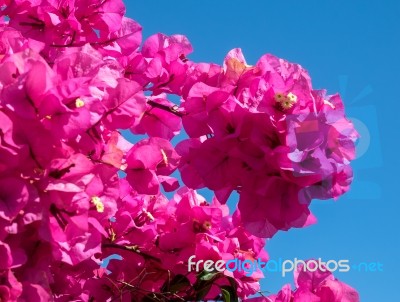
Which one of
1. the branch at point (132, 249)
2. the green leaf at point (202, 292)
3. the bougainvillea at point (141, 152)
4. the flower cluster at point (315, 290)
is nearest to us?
the bougainvillea at point (141, 152)

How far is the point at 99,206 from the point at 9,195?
28 centimetres

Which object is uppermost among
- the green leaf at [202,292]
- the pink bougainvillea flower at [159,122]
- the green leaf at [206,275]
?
the pink bougainvillea flower at [159,122]

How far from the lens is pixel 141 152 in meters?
2.07

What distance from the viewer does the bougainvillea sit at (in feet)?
5.04

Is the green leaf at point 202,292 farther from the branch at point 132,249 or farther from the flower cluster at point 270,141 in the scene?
the flower cluster at point 270,141

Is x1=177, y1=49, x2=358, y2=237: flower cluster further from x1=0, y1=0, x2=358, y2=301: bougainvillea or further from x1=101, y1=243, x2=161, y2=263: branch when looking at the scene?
x1=101, y1=243, x2=161, y2=263: branch

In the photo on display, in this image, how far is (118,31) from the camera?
7.81 feet

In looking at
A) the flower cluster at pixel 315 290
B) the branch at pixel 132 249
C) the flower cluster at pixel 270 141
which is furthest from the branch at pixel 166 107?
the flower cluster at pixel 315 290

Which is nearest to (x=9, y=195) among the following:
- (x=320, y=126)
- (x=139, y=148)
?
(x=139, y=148)

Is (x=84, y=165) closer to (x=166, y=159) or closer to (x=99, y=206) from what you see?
(x=99, y=206)

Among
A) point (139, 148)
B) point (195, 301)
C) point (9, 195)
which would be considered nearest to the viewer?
point (9, 195)

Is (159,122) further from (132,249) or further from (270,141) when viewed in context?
(270,141)

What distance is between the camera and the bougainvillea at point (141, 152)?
1537 millimetres

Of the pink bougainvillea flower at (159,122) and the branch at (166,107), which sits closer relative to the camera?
the branch at (166,107)
